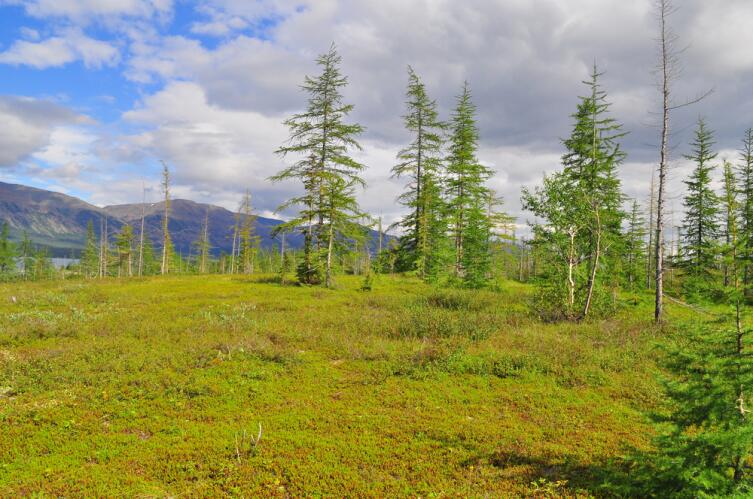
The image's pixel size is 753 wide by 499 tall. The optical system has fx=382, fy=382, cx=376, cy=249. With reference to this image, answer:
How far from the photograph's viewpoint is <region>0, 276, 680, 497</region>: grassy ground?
7.16 meters

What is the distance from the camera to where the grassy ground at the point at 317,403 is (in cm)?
716

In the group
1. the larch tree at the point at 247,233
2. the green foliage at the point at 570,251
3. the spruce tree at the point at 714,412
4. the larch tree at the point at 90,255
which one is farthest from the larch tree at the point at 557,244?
the larch tree at the point at 90,255

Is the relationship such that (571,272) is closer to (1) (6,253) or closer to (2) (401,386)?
(2) (401,386)

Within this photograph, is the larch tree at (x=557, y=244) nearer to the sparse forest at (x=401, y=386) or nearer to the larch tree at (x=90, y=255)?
the sparse forest at (x=401, y=386)

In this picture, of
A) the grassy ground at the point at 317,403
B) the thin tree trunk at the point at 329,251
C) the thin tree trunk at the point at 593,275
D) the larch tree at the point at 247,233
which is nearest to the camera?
the grassy ground at the point at 317,403

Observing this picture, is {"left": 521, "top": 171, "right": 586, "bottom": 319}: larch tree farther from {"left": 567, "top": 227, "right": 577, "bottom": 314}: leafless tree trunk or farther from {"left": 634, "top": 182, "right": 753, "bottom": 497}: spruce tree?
{"left": 634, "top": 182, "right": 753, "bottom": 497}: spruce tree

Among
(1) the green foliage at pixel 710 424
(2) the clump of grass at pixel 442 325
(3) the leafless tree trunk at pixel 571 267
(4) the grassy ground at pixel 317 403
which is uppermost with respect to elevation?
(3) the leafless tree trunk at pixel 571 267

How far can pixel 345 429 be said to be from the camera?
352 inches

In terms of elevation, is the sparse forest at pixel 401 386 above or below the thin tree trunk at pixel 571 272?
below

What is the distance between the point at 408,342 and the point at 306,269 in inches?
688

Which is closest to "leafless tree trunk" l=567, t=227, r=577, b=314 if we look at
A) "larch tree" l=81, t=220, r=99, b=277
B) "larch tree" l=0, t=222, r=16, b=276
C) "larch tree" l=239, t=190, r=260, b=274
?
"larch tree" l=239, t=190, r=260, b=274

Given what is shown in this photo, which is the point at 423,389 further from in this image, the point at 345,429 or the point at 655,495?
the point at 655,495

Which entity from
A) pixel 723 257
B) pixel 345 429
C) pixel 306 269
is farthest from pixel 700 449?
pixel 306 269

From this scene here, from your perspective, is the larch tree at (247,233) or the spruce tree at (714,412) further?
the larch tree at (247,233)
